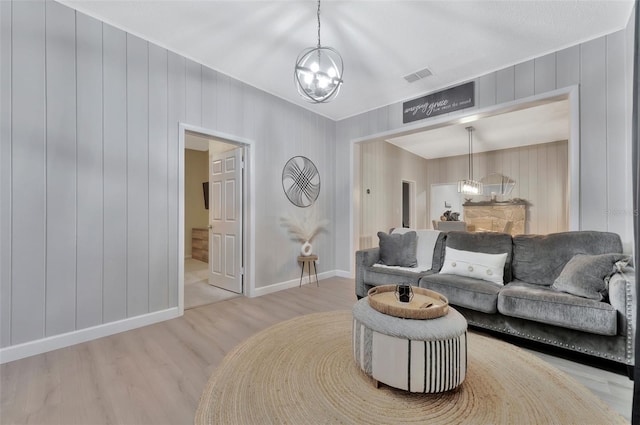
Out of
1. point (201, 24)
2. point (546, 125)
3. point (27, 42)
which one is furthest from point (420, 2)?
point (546, 125)

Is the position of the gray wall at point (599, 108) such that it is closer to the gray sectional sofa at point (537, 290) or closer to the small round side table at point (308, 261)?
the gray sectional sofa at point (537, 290)

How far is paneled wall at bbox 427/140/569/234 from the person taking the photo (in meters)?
6.44

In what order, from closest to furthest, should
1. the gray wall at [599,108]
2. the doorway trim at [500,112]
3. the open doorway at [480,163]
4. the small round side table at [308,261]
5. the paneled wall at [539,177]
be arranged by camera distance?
the gray wall at [599,108]
the doorway trim at [500,112]
the small round side table at [308,261]
the open doorway at [480,163]
the paneled wall at [539,177]

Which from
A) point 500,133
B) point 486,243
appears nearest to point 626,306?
point 486,243

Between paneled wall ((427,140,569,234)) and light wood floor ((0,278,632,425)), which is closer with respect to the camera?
light wood floor ((0,278,632,425))

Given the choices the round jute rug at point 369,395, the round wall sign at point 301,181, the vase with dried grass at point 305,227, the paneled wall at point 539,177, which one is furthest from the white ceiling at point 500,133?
the round jute rug at point 369,395

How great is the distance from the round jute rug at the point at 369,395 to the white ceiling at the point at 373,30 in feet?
8.99

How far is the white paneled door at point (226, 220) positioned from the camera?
3842 mm

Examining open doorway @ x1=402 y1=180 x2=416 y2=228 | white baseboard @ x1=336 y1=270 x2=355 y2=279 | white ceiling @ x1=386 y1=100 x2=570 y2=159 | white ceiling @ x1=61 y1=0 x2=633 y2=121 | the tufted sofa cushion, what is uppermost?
white ceiling @ x1=61 y1=0 x2=633 y2=121

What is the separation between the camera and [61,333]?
2303 mm

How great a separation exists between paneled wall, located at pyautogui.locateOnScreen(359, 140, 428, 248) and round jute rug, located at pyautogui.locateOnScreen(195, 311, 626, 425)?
4110mm

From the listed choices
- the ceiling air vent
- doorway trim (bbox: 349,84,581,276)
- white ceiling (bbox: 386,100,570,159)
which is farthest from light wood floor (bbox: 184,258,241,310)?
white ceiling (bbox: 386,100,570,159)

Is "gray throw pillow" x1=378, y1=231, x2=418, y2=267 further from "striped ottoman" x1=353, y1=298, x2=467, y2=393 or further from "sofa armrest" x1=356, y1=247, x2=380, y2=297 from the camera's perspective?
"striped ottoman" x1=353, y1=298, x2=467, y2=393

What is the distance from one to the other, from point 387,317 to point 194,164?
23.0 feet
